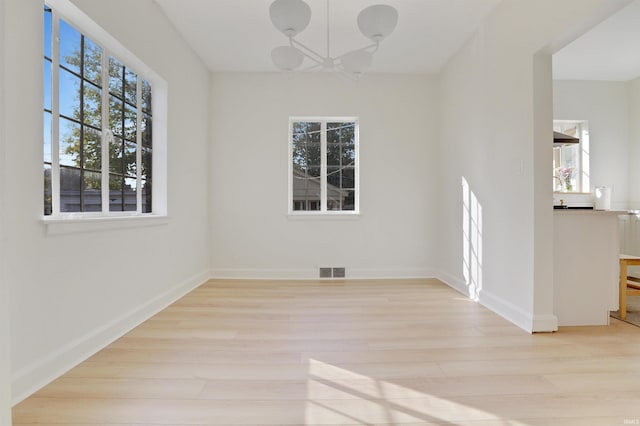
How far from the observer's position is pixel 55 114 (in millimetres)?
1947

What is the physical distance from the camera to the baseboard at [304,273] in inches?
176

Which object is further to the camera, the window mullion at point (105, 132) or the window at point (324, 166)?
the window at point (324, 166)

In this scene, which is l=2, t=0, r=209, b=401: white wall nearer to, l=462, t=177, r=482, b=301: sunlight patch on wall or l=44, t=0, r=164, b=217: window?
l=44, t=0, r=164, b=217: window

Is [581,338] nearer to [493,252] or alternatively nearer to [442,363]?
[493,252]

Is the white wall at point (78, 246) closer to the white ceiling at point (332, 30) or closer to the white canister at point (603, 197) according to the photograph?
the white ceiling at point (332, 30)

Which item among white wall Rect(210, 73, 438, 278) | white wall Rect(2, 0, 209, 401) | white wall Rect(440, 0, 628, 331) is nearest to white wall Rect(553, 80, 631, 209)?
white wall Rect(210, 73, 438, 278)

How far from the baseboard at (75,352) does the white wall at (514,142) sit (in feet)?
9.71

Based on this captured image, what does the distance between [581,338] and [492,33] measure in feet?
8.56

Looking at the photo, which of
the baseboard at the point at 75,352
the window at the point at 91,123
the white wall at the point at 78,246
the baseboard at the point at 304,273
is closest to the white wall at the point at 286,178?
the baseboard at the point at 304,273

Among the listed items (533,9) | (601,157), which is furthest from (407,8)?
(601,157)

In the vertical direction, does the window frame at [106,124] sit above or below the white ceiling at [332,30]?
below

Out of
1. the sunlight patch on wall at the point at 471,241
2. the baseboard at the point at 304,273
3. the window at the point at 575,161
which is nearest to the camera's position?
the sunlight patch on wall at the point at 471,241

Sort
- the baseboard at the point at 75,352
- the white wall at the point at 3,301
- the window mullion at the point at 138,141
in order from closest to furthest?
1. the white wall at the point at 3,301
2. the baseboard at the point at 75,352
3. the window mullion at the point at 138,141

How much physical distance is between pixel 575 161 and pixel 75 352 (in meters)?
5.79
